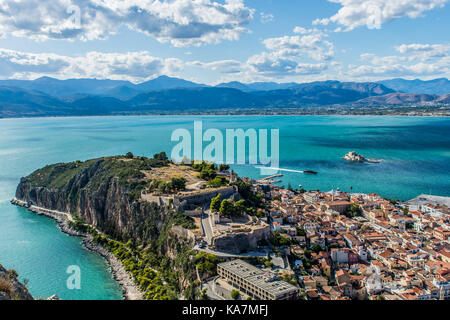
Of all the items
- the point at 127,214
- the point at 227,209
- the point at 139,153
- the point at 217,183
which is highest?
the point at 217,183

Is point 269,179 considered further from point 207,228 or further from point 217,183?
point 207,228

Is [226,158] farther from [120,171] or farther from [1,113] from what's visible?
[1,113]

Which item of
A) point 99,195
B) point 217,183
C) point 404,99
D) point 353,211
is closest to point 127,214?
point 99,195

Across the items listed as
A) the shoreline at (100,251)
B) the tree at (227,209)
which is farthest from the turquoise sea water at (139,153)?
the tree at (227,209)

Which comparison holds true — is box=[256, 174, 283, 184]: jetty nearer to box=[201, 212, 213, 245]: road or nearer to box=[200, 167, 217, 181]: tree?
box=[200, 167, 217, 181]: tree

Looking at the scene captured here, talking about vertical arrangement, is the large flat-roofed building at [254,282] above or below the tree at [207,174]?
below

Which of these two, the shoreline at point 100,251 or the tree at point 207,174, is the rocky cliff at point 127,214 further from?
the tree at point 207,174

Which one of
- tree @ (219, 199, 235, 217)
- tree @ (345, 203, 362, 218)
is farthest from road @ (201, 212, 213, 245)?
tree @ (345, 203, 362, 218)
